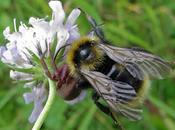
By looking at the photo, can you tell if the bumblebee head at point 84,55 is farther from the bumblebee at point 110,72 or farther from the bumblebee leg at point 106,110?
the bumblebee leg at point 106,110

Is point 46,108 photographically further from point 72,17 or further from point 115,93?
point 72,17

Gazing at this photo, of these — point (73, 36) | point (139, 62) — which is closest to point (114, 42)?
point (73, 36)

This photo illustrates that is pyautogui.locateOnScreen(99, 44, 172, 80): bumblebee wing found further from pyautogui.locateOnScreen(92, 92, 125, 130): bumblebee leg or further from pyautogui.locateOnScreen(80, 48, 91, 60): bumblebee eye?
pyautogui.locateOnScreen(92, 92, 125, 130): bumblebee leg

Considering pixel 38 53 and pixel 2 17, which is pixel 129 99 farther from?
pixel 2 17

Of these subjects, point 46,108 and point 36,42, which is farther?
point 36,42

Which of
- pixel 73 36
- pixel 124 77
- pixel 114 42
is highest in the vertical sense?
pixel 73 36

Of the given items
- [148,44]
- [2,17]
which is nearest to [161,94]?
[148,44]

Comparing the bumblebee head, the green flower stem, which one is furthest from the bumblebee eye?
the green flower stem

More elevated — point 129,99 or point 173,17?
point 129,99
